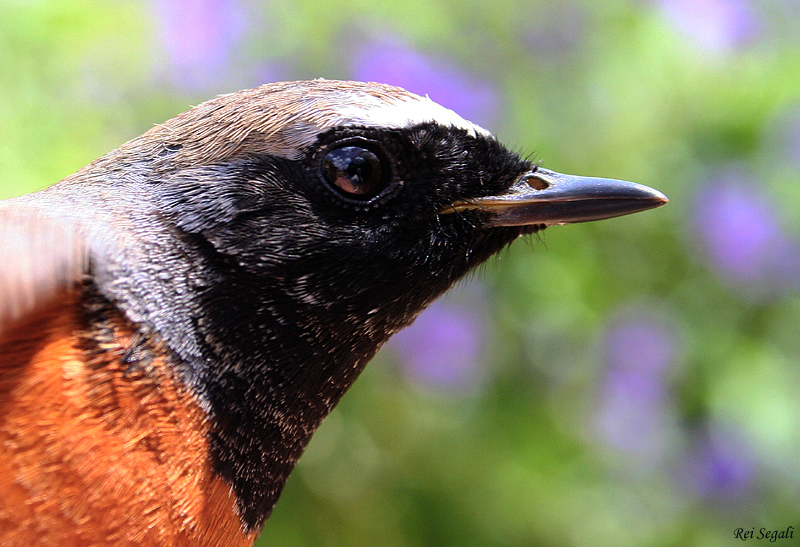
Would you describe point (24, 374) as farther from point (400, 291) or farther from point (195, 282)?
point (400, 291)

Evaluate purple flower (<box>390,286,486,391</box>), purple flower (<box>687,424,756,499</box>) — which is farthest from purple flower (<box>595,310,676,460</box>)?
purple flower (<box>390,286,486,391</box>)

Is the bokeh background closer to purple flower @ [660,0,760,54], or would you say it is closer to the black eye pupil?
purple flower @ [660,0,760,54]

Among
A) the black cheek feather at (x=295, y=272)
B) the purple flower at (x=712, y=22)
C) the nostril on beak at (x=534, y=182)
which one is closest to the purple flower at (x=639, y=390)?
the purple flower at (x=712, y=22)

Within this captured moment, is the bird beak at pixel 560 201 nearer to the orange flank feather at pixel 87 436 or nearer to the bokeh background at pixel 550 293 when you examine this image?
the orange flank feather at pixel 87 436

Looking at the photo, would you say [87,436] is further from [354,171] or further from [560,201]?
[560,201]

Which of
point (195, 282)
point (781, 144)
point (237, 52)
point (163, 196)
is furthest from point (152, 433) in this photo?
point (781, 144)

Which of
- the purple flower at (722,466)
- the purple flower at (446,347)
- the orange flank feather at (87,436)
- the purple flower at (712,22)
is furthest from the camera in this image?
the purple flower at (712,22)

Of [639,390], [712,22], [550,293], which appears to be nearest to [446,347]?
[550,293]

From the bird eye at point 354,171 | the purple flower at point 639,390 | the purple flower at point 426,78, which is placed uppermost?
the purple flower at point 426,78

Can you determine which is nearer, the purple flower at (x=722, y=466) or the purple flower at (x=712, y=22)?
→ the purple flower at (x=722, y=466)
